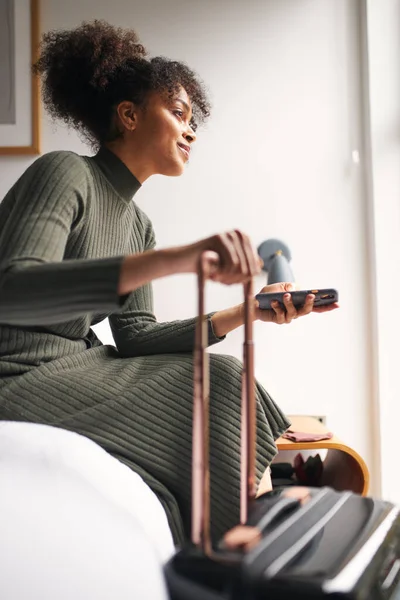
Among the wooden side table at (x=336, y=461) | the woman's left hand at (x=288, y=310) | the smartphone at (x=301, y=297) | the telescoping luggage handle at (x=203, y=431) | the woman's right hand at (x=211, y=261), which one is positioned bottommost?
the wooden side table at (x=336, y=461)

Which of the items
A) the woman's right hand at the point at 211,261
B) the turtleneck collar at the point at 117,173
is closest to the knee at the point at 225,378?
the woman's right hand at the point at 211,261

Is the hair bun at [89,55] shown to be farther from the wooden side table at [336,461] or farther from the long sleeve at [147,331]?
the wooden side table at [336,461]

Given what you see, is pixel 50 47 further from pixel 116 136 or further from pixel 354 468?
pixel 354 468

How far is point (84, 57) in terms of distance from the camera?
1276 mm

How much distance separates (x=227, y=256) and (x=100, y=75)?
0.75 m

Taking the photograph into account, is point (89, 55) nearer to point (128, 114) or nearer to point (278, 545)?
point (128, 114)

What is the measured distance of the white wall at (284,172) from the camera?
203 centimetres

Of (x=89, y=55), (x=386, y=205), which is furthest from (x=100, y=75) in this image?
(x=386, y=205)

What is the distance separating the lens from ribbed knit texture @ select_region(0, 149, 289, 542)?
773 mm

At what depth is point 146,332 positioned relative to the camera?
4.25 ft

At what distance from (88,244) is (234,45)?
1312 millimetres

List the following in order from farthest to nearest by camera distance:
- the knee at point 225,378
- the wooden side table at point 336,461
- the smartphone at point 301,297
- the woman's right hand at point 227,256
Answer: the wooden side table at point 336,461, the smartphone at point 301,297, the knee at point 225,378, the woman's right hand at point 227,256

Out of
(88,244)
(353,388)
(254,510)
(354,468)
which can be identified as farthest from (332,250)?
(254,510)

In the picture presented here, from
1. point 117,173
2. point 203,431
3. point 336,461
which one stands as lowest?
point 336,461
